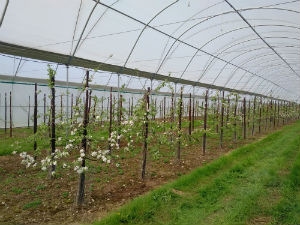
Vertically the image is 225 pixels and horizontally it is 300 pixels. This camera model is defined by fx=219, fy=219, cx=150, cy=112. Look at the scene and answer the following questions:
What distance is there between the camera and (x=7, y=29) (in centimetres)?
662

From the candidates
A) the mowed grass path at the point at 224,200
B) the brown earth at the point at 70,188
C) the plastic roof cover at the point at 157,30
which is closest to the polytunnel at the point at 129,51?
the plastic roof cover at the point at 157,30

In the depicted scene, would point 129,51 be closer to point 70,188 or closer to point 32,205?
point 70,188

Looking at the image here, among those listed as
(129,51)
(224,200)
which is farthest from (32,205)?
(129,51)

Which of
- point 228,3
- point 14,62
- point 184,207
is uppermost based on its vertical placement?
point 228,3

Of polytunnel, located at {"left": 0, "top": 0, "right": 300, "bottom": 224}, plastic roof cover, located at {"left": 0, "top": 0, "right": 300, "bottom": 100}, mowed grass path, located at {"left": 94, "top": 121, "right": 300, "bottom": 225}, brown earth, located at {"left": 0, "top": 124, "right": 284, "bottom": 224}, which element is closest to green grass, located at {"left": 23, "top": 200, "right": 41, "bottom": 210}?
brown earth, located at {"left": 0, "top": 124, "right": 284, "bottom": 224}

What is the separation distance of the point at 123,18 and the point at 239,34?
22.4 ft

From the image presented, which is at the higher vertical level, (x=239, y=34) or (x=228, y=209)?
(x=239, y=34)

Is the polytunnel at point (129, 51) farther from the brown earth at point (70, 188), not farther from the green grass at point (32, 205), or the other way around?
the green grass at point (32, 205)

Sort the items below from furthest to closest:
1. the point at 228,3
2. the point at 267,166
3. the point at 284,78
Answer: the point at 284,78 → the point at 228,3 → the point at 267,166

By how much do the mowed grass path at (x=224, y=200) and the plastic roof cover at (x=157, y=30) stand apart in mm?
3404

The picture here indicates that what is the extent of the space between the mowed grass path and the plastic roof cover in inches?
134

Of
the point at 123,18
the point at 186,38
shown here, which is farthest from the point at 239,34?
the point at 123,18

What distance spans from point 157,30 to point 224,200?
7840 mm

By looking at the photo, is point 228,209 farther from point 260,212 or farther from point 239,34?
point 239,34
